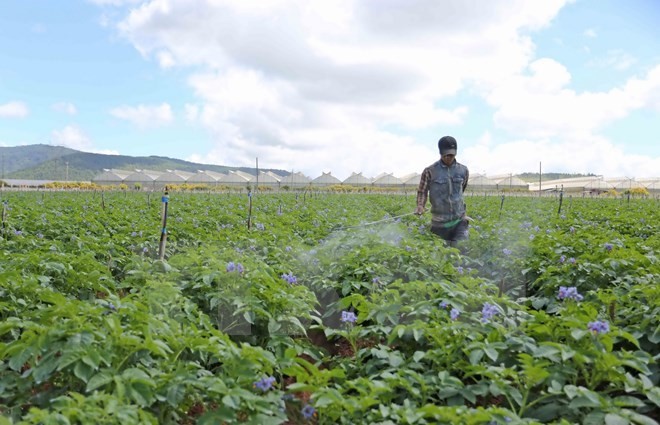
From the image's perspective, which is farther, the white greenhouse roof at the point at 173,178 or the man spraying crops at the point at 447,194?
the white greenhouse roof at the point at 173,178

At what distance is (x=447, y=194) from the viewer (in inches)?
260

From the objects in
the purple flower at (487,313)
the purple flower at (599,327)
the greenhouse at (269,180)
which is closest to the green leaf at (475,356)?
the purple flower at (487,313)

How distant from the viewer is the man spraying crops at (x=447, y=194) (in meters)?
6.60

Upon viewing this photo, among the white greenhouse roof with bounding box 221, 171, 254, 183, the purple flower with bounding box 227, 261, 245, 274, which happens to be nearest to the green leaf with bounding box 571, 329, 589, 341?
the purple flower with bounding box 227, 261, 245, 274

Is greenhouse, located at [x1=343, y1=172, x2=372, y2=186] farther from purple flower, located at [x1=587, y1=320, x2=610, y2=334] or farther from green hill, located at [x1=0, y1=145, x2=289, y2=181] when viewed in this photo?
purple flower, located at [x1=587, y1=320, x2=610, y2=334]

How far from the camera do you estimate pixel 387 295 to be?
402 cm

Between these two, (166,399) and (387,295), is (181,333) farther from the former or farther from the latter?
(387,295)

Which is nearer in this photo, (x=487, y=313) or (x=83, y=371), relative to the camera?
(x=83, y=371)

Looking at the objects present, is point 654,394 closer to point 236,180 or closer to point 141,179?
point 236,180

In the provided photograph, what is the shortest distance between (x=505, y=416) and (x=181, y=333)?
177 centimetres

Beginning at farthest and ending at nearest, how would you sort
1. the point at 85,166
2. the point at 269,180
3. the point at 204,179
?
the point at 85,166 < the point at 269,180 < the point at 204,179

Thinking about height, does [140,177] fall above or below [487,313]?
above

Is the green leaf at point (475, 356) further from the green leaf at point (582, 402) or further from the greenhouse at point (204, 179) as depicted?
the greenhouse at point (204, 179)

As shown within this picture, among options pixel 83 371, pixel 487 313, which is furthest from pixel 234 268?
pixel 487 313
